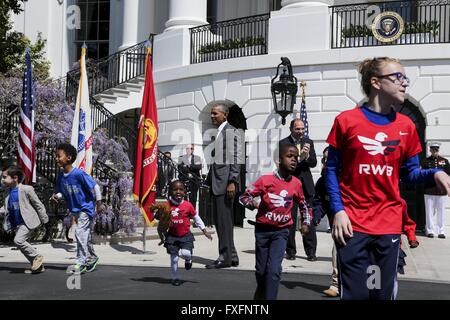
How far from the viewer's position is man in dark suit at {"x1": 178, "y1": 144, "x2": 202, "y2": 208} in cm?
1697

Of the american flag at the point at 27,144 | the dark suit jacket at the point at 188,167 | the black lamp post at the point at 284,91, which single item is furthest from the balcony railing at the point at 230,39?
the american flag at the point at 27,144

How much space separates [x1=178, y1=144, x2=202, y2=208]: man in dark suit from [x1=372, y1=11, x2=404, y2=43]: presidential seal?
574 cm

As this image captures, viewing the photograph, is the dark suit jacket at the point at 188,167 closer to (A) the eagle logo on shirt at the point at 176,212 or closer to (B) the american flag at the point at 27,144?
(B) the american flag at the point at 27,144

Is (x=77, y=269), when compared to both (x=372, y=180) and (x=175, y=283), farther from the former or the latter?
Answer: (x=372, y=180)

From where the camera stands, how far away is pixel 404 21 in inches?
726

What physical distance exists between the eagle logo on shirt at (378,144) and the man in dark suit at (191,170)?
41.0 ft

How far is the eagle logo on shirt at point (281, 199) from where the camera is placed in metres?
6.79

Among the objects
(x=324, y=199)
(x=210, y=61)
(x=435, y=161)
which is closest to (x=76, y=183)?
(x=324, y=199)

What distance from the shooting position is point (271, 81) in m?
18.4

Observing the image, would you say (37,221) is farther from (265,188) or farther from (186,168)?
(186,168)

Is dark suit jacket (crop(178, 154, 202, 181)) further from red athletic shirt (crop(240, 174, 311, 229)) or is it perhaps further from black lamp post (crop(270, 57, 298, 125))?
red athletic shirt (crop(240, 174, 311, 229))

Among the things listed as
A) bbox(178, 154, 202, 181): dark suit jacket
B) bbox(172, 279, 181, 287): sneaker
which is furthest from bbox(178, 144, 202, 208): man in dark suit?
bbox(172, 279, 181, 287): sneaker

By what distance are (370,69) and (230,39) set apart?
52.0 ft
